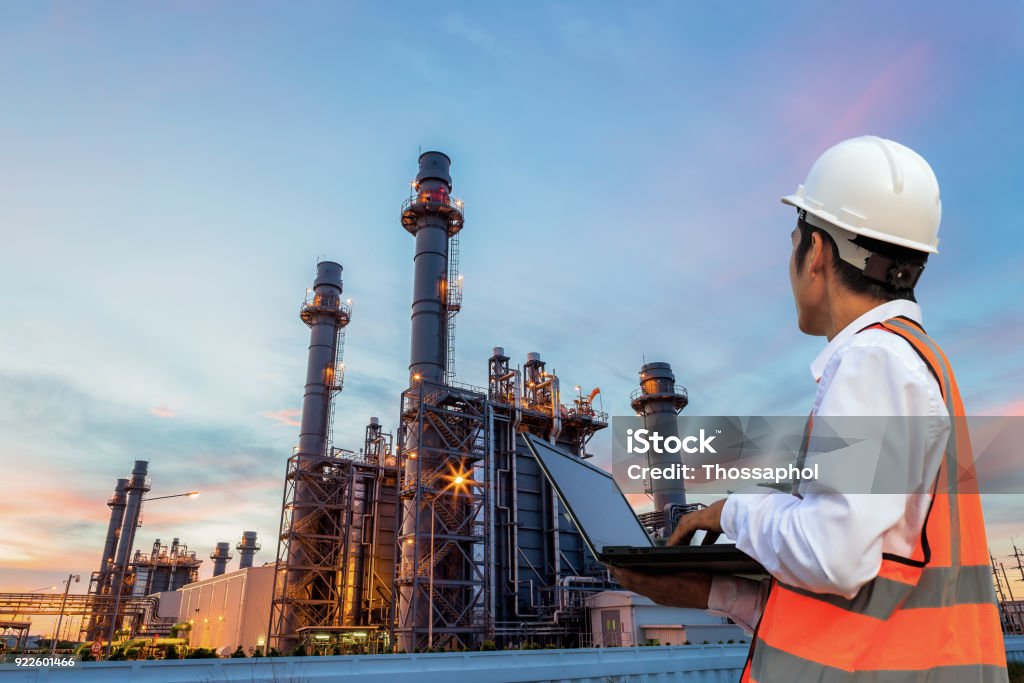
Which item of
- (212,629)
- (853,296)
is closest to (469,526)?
(212,629)

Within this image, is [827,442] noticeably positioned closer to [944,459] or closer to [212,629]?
[944,459]

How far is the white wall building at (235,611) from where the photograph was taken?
134ft

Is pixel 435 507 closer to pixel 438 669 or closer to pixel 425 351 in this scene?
pixel 425 351

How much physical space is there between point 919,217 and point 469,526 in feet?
105

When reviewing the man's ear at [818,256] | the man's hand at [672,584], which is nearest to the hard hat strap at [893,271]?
the man's ear at [818,256]

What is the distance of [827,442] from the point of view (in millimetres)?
1288

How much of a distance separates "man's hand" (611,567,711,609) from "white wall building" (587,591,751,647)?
31.6 metres

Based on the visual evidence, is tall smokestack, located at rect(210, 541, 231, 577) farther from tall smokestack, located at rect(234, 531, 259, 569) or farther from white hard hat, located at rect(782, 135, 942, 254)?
white hard hat, located at rect(782, 135, 942, 254)

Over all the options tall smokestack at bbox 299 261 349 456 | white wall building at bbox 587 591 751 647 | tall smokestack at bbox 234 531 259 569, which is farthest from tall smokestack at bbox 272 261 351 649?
tall smokestack at bbox 234 531 259 569

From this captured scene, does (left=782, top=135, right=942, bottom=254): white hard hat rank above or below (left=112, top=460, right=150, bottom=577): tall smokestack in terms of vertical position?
below

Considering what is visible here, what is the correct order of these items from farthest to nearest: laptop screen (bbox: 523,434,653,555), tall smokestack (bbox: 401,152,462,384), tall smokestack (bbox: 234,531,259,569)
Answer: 1. tall smokestack (bbox: 234,531,259,569)
2. tall smokestack (bbox: 401,152,462,384)
3. laptop screen (bbox: 523,434,653,555)

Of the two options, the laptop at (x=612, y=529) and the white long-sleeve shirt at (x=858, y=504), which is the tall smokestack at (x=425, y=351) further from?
the white long-sleeve shirt at (x=858, y=504)

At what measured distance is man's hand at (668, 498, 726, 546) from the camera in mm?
1509

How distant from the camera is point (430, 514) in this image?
3117 centimetres
